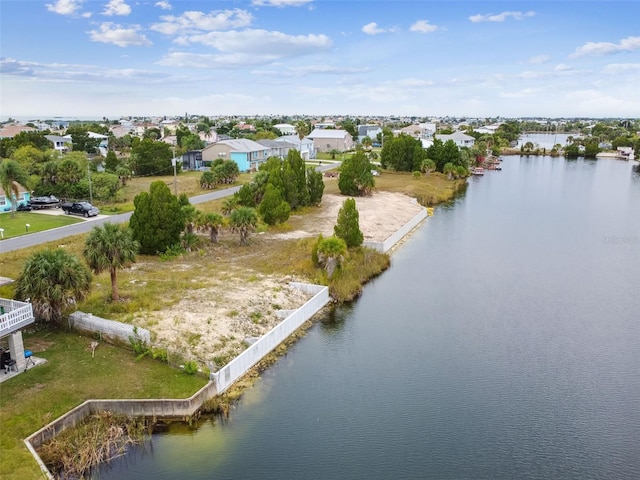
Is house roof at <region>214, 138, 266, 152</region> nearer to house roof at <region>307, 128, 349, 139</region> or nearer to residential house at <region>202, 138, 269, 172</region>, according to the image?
residential house at <region>202, 138, 269, 172</region>

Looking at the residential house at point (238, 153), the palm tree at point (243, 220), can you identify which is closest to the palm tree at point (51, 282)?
the palm tree at point (243, 220)

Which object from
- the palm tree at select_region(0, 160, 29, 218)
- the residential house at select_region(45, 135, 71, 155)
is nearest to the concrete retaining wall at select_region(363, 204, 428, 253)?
the palm tree at select_region(0, 160, 29, 218)

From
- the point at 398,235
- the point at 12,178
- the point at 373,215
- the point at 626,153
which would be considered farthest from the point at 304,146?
the point at 626,153

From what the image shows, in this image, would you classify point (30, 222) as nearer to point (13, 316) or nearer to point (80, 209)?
point (80, 209)

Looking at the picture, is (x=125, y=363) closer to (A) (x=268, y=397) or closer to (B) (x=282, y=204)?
(A) (x=268, y=397)

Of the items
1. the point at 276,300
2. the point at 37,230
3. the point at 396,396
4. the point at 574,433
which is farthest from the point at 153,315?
the point at 37,230

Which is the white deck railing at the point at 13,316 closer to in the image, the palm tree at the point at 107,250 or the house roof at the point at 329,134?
the palm tree at the point at 107,250
